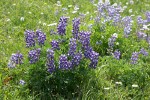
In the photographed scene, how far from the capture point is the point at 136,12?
7418mm

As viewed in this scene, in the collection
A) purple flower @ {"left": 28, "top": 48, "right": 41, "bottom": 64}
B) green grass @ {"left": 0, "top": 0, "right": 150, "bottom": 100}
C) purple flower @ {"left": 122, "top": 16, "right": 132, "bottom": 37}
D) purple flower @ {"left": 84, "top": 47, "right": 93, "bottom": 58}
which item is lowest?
green grass @ {"left": 0, "top": 0, "right": 150, "bottom": 100}

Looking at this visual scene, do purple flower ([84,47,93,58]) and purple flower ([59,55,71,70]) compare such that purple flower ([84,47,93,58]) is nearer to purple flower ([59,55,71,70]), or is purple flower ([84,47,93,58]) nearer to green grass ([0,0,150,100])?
green grass ([0,0,150,100])

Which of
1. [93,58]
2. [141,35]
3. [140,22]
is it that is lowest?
[141,35]

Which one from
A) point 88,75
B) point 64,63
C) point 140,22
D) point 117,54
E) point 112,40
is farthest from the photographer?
point 140,22

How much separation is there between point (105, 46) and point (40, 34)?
1359mm

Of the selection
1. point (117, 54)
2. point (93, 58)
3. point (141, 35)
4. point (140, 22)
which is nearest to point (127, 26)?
point (141, 35)

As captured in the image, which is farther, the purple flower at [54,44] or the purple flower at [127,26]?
the purple flower at [127,26]

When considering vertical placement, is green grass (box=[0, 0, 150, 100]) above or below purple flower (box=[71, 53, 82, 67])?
below

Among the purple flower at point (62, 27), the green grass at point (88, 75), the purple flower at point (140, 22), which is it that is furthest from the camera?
the purple flower at point (140, 22)

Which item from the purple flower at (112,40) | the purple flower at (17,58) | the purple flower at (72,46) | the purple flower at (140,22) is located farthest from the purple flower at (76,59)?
the purple flower at (140,22)

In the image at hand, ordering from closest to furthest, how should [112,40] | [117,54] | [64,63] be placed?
[64,63]
[117,54]
[112,40]

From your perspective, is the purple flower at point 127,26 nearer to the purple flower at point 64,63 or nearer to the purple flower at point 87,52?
the purple flower at point 87,52

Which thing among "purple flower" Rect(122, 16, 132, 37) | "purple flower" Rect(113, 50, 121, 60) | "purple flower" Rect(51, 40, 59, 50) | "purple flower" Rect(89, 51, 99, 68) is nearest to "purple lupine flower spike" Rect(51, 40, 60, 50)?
"purple flower" Rect(51, 40, 59, 50)

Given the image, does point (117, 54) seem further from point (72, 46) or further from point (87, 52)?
point (72, 46)
